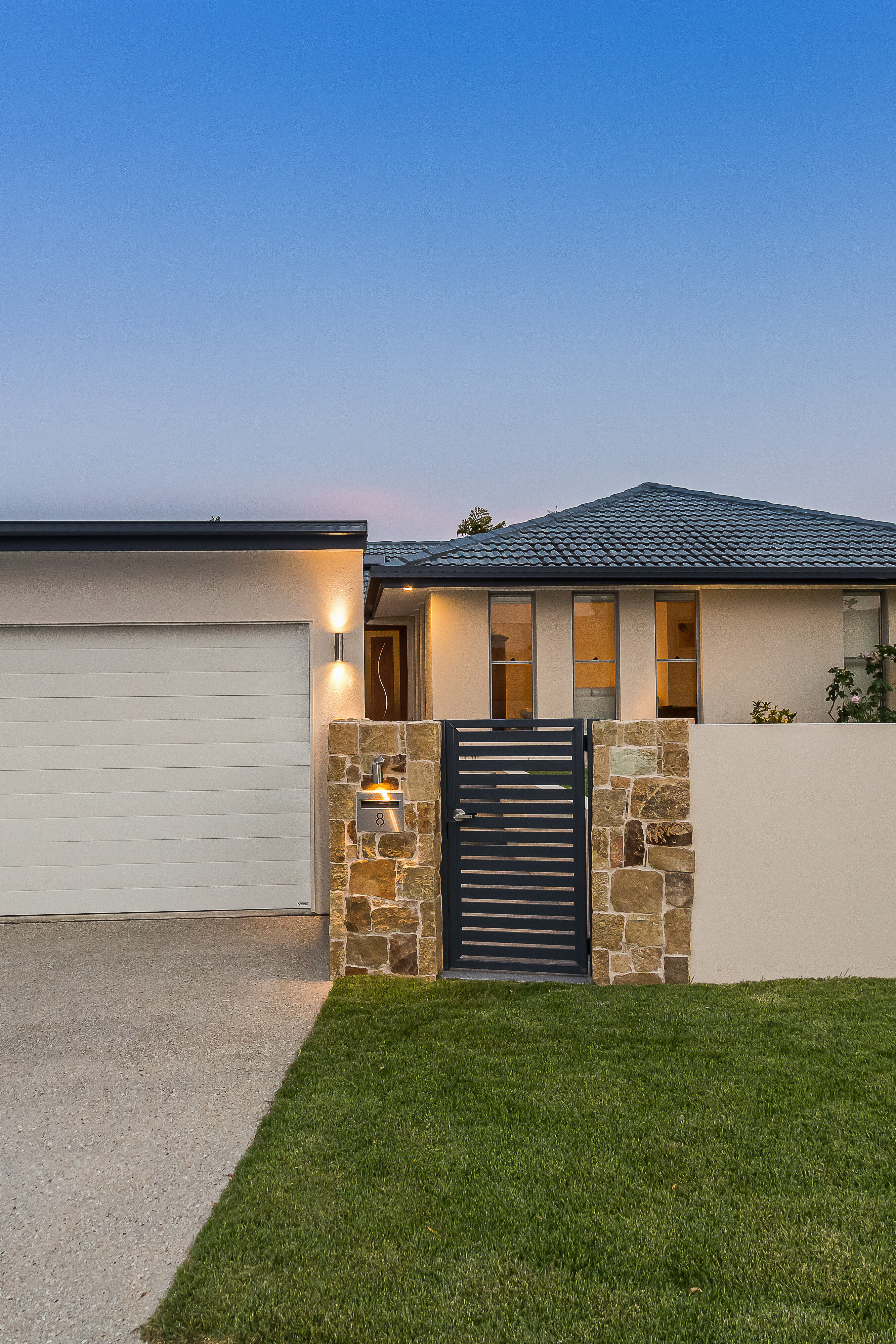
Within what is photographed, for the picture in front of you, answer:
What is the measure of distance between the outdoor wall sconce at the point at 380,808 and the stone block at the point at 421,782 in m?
0.09

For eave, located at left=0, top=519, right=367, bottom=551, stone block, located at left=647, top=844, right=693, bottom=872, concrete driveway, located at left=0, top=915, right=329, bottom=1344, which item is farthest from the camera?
eave, located at left=0, top=519, right=367, bottom=551

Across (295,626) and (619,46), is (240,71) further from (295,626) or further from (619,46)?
(295,626)

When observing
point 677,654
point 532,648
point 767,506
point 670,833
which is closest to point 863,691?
point 677,654

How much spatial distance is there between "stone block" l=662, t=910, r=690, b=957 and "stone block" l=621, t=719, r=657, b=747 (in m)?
1.18

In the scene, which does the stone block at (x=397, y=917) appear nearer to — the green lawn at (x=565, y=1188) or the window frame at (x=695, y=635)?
the green lawn at (x=565, y=1188)

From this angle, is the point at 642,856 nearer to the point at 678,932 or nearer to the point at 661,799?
the point at 661,799

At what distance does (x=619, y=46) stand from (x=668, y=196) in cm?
228

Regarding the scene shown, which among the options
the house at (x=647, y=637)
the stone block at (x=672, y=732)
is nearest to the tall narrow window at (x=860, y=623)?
the house at (x=647, y=637)

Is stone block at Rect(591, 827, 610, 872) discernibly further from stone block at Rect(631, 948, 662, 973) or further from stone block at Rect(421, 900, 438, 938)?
stone block at Rect(421, 900, 438, 938)

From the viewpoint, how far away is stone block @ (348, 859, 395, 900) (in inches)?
222

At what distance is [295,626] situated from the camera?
759 cm

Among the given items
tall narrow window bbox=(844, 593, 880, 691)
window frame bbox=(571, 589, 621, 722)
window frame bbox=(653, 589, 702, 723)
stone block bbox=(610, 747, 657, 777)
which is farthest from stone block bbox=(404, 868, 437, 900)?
tall narrow window bbox=(844, 593, 880, 691)

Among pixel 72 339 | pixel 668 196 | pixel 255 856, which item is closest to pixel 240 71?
pixel 72 339

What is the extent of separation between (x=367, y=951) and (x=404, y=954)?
0.28 meters
